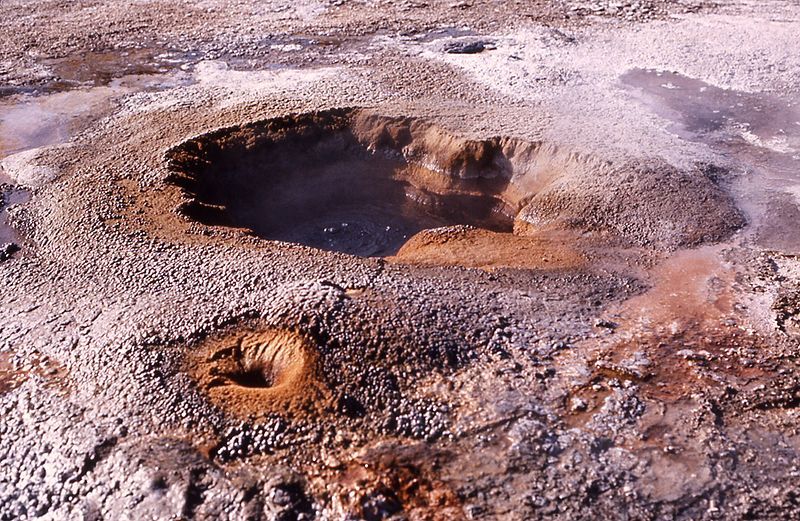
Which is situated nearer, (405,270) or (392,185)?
(405,270)

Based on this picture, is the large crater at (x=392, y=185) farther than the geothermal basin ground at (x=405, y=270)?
Yes

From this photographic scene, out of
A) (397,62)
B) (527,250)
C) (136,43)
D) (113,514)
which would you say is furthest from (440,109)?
(113,514)

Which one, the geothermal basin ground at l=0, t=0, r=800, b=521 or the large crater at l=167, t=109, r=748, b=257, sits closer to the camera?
the geothermal basin ground at l=0, t=0, r=800, b=521

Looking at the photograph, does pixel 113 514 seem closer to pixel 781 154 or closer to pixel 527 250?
pixel 527 250
